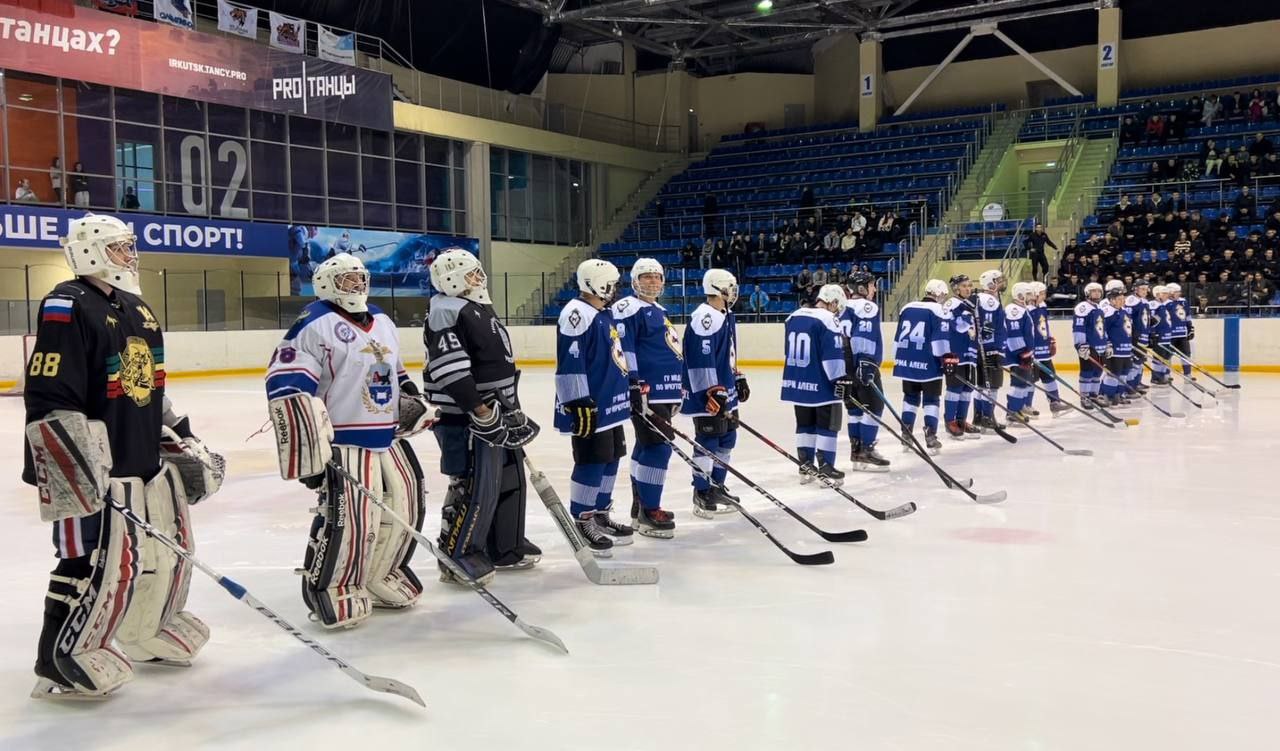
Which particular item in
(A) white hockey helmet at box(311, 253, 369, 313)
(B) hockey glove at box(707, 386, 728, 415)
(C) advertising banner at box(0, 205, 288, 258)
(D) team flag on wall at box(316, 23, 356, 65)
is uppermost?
(D) team flag on wall at box(316, 23, 356, 65)

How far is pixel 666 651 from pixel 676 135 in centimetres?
2452

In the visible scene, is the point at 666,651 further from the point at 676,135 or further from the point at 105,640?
the point at 676,135

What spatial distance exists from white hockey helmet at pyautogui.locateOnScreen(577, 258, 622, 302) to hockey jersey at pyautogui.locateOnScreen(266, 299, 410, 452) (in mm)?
1260

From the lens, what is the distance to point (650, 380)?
5.39 m

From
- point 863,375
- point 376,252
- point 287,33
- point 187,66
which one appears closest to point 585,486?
point 863,375

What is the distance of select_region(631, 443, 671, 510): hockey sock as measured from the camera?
17.4ft

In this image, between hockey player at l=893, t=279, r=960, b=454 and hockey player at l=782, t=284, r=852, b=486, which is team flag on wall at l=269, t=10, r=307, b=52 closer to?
hockey player at l=893, t=279, r=960, b=454

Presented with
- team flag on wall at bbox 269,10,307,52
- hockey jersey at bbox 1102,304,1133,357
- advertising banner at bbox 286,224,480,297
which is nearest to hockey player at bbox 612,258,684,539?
hockey jersey at bbox 1102,304,1133,357

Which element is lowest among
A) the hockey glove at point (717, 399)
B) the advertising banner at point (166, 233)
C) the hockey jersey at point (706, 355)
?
the hockey glove at point (717, 399)

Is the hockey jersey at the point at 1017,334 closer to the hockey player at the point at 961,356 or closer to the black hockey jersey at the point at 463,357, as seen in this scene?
the hockey player at the point at 961,356

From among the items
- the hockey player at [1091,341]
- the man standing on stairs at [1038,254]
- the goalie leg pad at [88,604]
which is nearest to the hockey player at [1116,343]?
the hockey player at [1091,341]

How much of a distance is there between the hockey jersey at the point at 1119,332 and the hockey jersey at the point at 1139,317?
69cm

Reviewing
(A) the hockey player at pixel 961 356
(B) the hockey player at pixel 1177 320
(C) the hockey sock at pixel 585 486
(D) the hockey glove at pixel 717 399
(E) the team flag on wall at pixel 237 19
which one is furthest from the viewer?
(E) the team flag on wall at pixel 237 19

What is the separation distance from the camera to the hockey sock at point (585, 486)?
16.3ft
